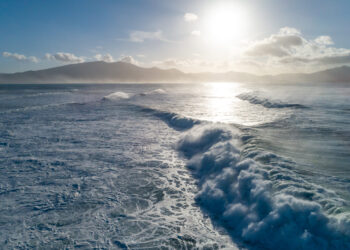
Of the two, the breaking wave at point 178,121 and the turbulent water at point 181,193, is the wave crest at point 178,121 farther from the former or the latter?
the turbulent water at point 181,193

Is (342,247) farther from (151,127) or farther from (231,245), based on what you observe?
(151,127)

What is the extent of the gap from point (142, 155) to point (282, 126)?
8.47m

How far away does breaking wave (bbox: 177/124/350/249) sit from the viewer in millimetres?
3740

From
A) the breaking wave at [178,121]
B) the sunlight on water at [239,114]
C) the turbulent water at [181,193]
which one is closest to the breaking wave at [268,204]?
the turbulent water at [181,193]

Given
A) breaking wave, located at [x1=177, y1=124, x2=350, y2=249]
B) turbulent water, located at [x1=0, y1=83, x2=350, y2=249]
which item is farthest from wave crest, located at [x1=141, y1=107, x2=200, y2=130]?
breaking wave, located at [x1=177, y1=124, x2=350, y2=249]

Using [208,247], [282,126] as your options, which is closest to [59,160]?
[208,247]

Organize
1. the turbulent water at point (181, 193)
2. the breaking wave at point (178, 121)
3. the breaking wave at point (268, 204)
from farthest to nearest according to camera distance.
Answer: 1. the breaking wave at point (178, 121)
2. the turbulent water at point (181, 193)
3. the breaking wave at point (268, 204)

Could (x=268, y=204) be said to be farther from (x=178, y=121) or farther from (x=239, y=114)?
(x=239, y=114)

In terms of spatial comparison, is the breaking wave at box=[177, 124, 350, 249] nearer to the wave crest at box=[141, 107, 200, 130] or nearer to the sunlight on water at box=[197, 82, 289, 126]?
the wave crest at box=[141, 107, 200, 130]

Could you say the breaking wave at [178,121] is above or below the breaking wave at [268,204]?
above

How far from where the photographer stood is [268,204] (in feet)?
14.7

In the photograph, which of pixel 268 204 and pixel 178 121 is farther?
pixel 178 121

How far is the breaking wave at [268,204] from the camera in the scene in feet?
12.3

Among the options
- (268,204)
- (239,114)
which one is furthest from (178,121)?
(268,204)
